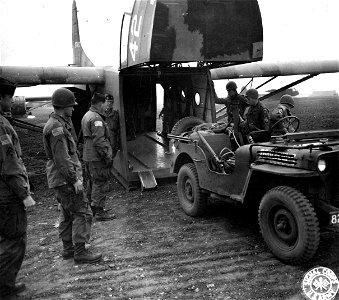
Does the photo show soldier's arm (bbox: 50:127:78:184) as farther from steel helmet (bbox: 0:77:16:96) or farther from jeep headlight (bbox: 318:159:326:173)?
jeep headlight (bbox: 318:159:326:173)

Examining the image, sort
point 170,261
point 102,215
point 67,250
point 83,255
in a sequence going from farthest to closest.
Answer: point 102,215, point 67,250, point 83,255, point 170,261

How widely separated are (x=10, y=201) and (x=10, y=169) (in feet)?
0.97

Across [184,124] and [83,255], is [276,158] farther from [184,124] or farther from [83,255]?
[184,124]

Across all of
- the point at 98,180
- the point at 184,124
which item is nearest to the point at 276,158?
the point at 98,180

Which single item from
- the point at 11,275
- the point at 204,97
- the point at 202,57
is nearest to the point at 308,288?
the point at 11,275

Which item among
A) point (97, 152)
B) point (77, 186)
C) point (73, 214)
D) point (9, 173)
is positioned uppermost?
point (9, 173)

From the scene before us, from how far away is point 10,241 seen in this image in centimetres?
343

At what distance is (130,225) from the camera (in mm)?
5523

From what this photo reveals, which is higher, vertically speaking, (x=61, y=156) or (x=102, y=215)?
(x=61, y=156)

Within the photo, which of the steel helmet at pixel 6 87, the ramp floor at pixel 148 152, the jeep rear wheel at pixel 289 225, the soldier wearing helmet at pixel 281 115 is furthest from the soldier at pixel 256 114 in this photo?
the steel helmet at pixel 6 87

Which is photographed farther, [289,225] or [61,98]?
[61,98]

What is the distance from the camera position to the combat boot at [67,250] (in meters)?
4.40

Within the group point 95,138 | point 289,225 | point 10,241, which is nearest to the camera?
point 10,241

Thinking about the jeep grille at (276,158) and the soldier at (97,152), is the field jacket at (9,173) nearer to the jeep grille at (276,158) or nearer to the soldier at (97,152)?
the soldier at (97,152)
